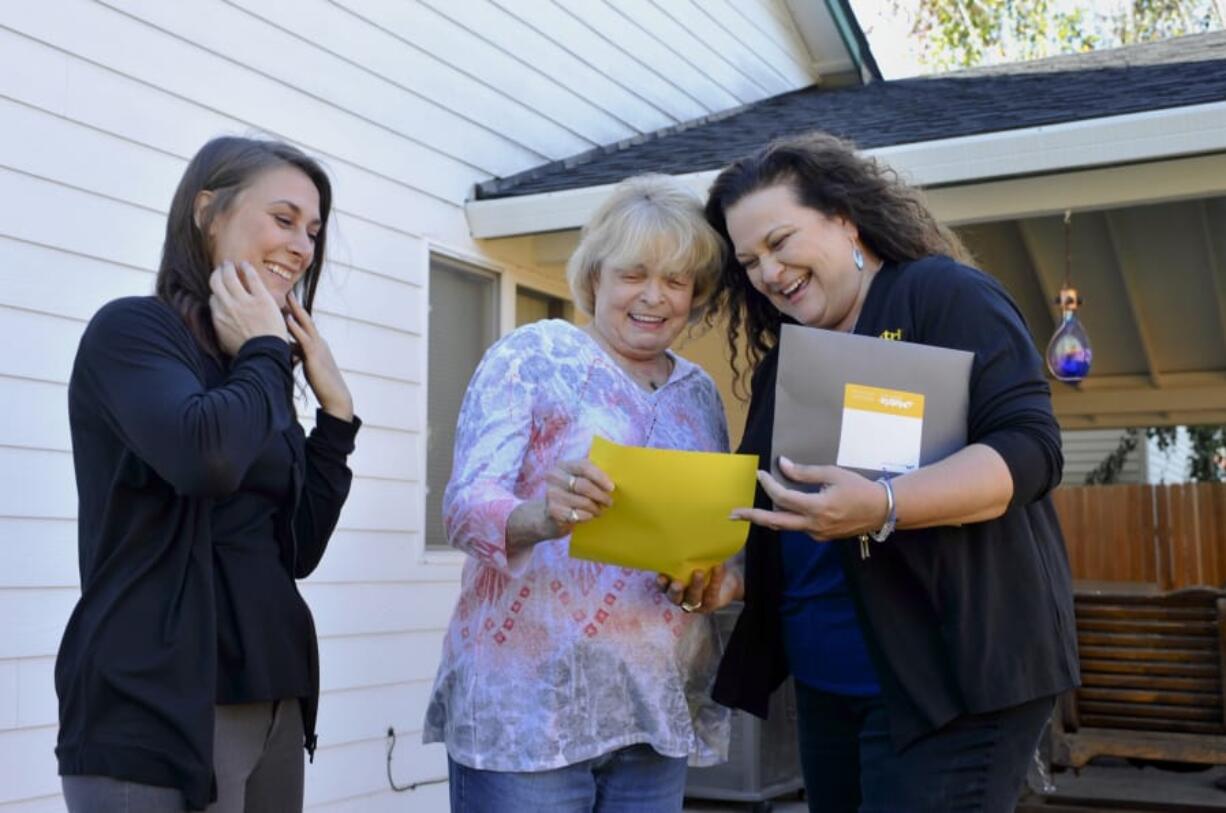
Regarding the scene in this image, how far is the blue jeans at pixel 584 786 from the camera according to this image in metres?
2.32

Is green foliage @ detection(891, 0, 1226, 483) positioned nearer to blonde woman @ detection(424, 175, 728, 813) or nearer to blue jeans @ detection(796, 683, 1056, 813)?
blonde woman @ detection(424, 175, 728, 813)

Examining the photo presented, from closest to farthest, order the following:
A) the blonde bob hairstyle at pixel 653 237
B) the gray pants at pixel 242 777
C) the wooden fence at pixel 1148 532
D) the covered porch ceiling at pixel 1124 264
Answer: the gray pants at pixel 242 777 → the blonde bob hairstyle at pixel 653 237 → the covered porch ceiling at pixel 1124 264 → the wooden fence at pixel 1148 532

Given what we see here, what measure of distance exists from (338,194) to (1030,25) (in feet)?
63.4

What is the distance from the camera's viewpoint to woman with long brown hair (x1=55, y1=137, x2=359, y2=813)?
188 centimetres

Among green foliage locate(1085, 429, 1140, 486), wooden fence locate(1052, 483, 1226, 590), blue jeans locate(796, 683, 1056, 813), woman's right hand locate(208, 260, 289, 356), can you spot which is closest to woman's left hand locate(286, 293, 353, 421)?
woman's right hand locate(208, 260, 289, 356)

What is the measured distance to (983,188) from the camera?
556 centimetres

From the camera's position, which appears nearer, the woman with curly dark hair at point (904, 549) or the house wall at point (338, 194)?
the woman with curly dark hair at point (904, 549)

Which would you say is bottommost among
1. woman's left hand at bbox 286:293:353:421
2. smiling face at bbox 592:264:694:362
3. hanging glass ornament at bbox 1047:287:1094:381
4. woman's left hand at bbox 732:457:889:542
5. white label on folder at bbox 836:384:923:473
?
woman's left hand at bbox 732:457:889:542

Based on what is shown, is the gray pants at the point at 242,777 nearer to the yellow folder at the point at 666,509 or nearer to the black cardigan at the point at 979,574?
the yellow folder at the point at 666,509

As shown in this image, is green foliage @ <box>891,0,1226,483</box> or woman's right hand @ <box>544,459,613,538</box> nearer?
woman's right hand @ <box>544,459,613,538</box>

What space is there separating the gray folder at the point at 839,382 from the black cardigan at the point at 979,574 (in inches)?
2.3

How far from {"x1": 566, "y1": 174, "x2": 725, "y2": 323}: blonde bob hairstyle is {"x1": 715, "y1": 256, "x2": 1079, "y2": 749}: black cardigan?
1.55 ft

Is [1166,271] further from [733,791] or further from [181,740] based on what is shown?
[181,740]

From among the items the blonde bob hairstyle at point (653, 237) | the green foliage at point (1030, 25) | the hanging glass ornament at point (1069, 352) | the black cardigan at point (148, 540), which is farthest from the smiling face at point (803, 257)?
the green foliage at point (1030, 25)
